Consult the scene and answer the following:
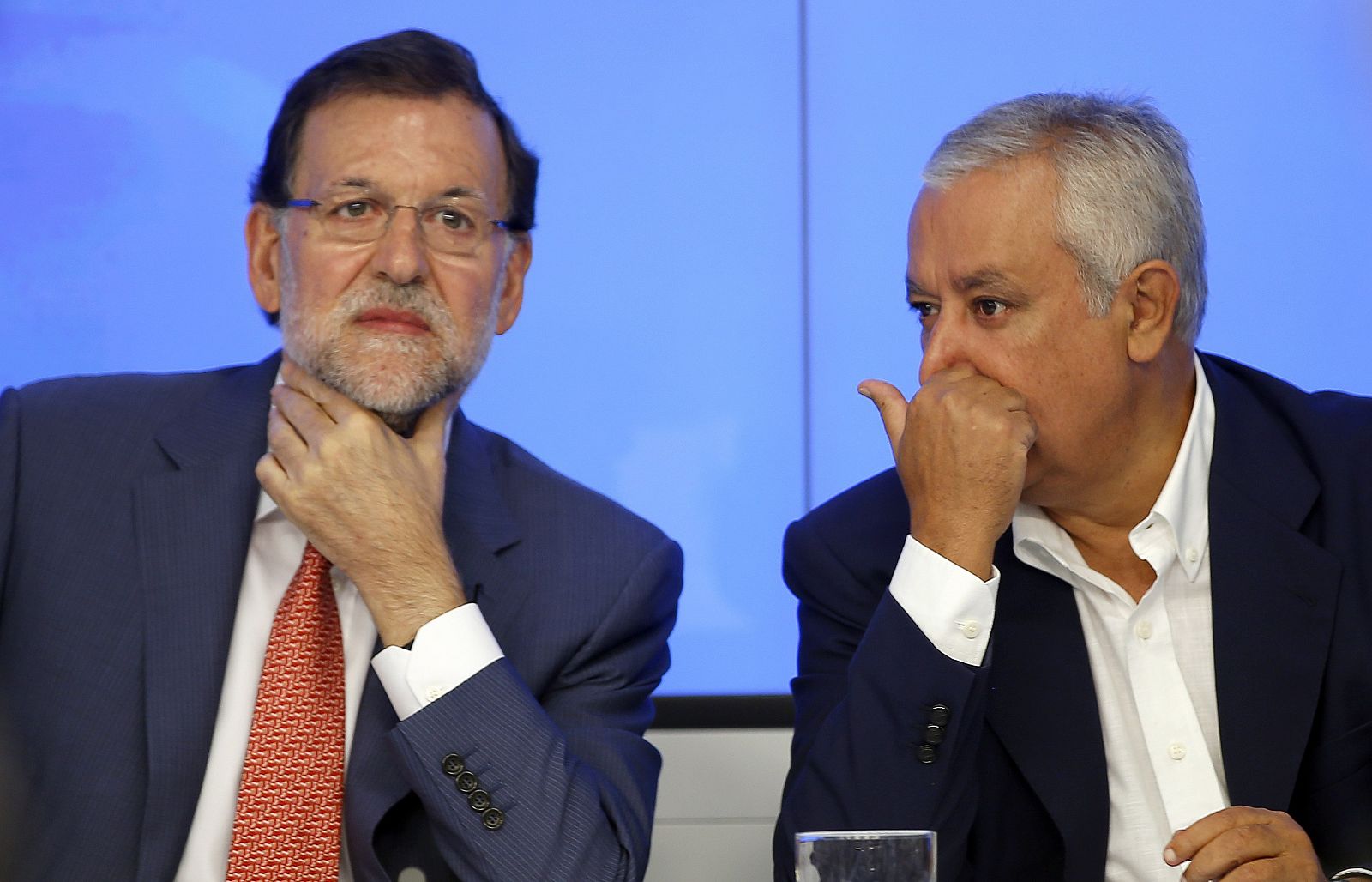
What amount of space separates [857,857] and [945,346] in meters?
1.02

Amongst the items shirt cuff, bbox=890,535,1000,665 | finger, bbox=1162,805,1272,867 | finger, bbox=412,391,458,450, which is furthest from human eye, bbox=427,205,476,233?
finger, bbox=1162,805,1272,867

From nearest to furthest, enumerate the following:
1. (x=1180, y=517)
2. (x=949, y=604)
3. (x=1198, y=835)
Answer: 1. (x=1198, y=835)
2. (x=949, y=604)
3. (x=1180, y=517)

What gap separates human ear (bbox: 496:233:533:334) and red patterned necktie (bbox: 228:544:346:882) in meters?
0.59

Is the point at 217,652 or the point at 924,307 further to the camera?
the point at 924,307

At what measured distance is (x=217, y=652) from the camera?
1915 millimetres

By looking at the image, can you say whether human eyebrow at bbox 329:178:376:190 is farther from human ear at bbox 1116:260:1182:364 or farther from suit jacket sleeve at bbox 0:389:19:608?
human ear at bbox 1116:260:1182:364

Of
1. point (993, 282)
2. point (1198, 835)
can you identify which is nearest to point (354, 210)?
point (993, 282)

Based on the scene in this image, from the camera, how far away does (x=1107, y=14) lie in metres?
3.05

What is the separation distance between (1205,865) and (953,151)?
1.08m

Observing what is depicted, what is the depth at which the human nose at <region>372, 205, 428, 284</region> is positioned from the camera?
2074mm

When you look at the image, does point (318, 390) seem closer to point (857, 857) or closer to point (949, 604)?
point (949, 604)

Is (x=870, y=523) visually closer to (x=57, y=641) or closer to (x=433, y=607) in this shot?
(x=433, y=607)

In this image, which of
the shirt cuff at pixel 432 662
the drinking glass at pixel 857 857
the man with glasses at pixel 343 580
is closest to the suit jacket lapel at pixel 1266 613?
the man with glasses at pixel 343 580

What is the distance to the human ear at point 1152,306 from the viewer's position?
7.01 feet
